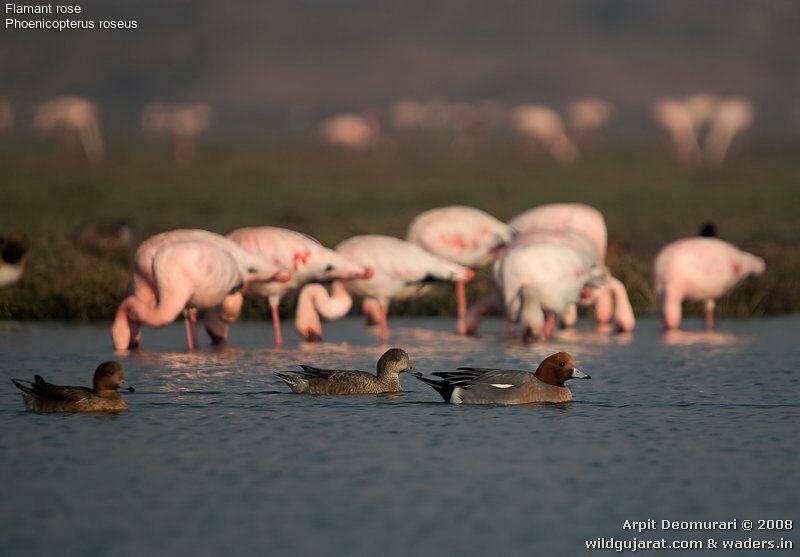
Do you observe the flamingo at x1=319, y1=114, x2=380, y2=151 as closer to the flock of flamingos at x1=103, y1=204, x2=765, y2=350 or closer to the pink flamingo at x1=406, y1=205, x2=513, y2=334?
the pink flamingo at x1=406, y1=205, x2=513, y2=334

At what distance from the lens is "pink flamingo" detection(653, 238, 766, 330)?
13.2 m

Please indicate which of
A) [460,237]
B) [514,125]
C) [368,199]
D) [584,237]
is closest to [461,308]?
[460,237]

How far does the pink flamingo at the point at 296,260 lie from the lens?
41.2 ft

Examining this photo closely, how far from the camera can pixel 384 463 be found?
7539 mm

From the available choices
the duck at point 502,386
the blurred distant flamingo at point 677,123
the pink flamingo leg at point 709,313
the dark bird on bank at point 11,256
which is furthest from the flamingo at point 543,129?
the duck at point 502,386

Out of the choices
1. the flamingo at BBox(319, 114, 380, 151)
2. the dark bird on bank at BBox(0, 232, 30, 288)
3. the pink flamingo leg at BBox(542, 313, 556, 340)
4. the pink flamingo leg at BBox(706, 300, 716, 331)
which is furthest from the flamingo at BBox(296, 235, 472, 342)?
the flamingo at BBox(319, 114, 380, 151)

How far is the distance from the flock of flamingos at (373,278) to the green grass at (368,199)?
114cm

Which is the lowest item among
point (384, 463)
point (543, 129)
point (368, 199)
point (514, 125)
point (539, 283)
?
point (384, 463)

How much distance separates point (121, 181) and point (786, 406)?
24.8 m

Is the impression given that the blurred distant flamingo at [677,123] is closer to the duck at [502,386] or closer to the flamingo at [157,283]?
the flamingo at [157,283]

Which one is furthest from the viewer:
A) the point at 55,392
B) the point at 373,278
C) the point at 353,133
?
the point at 353,133

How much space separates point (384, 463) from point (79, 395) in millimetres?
2055

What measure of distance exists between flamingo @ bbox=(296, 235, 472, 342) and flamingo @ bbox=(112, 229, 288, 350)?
571 millimetres

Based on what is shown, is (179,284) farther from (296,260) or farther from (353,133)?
(353,133)
